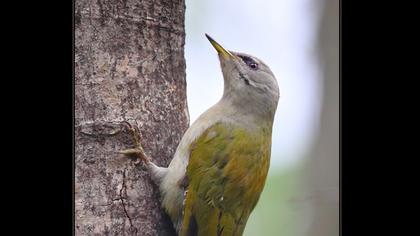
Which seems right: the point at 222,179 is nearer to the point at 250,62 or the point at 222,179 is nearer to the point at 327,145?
the point at 250,62

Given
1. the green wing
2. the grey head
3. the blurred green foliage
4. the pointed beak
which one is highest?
the pointed beak

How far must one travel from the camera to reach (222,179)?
1.86 meters

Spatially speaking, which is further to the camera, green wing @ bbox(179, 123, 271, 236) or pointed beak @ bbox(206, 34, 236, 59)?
pointed beak @ bbox(206, 34, 236, 59)

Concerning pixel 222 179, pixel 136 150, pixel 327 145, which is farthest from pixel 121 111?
pixel 327 145

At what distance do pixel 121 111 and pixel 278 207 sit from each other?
0.73 meters

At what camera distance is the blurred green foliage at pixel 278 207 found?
6.64 feet

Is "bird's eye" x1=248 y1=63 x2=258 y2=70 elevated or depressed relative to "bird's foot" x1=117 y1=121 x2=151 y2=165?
elevated

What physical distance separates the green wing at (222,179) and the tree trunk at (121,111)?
0.12 m

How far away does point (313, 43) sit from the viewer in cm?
221

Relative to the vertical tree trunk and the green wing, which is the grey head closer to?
the green wing

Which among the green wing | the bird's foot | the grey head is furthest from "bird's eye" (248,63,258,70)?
the bird's foot

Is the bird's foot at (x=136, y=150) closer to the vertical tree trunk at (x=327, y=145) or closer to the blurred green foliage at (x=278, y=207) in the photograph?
the blurred green foliage at (x=278, y=207)

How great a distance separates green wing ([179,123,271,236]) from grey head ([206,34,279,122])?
0.10 meters

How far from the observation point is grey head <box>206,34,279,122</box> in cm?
196
